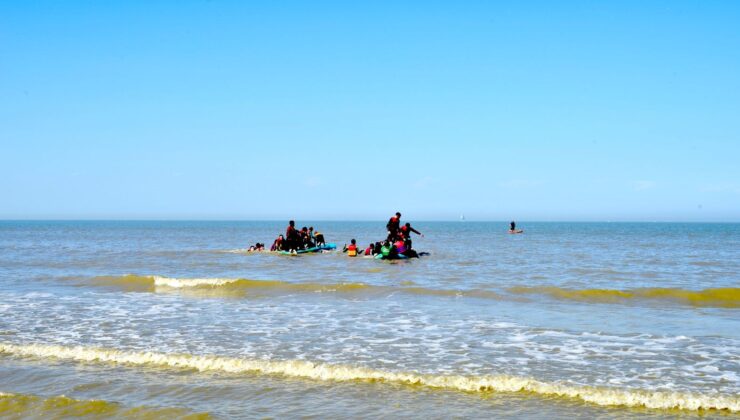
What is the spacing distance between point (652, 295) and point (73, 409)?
54.7ft

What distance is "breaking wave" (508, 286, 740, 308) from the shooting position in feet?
57.9

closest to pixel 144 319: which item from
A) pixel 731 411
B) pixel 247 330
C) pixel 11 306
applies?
pixel 247 330

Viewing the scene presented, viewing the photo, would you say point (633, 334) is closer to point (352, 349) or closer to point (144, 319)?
point (352, 349)

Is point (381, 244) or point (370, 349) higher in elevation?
point (381, 244)

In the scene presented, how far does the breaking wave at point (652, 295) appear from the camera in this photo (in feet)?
57.9

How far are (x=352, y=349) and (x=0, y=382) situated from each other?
5415mm

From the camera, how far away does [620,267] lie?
29.8 m

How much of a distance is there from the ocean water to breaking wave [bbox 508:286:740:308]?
0.31ft

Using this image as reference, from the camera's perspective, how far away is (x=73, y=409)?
766cm

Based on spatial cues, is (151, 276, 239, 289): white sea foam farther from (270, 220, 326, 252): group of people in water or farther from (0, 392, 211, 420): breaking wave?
(0, 392, 211, 420): breaking wave

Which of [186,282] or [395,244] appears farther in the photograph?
[395,244]

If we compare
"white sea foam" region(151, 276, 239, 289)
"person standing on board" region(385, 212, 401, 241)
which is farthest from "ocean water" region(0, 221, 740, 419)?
"person standing on board" region(385, 212, 401, 241)

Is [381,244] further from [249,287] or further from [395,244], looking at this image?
[249,287]

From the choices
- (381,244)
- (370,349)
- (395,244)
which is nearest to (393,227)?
(395,244)
